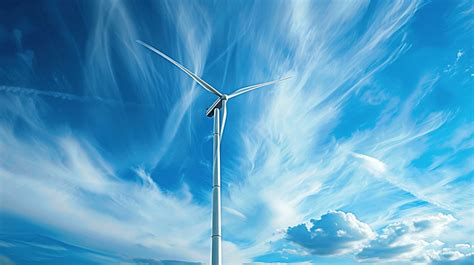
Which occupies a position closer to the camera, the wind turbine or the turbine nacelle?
the wind turbine

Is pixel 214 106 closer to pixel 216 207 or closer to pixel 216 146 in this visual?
pixel 216 146

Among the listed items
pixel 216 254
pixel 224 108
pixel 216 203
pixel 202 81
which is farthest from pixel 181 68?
pixel 216 254

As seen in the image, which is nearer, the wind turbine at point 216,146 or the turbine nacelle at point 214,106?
the wind turbine at point 216,146

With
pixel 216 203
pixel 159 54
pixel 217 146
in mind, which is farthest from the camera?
pixel 159 54

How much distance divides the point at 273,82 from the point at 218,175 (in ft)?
82.1

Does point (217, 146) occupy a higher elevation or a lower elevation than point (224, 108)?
lower

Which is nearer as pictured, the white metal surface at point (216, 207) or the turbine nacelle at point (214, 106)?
the white metal surface at point (216, 207)

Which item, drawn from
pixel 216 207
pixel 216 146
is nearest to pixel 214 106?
pixel 216 146

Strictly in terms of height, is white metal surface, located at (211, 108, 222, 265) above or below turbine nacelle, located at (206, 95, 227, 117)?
below

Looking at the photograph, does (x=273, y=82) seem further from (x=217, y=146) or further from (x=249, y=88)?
(x=217, y=146)

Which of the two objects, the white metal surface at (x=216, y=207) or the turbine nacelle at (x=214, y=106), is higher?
the turbine nacelle at (x=214, y=106)

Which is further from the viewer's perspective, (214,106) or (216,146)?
(214,106)

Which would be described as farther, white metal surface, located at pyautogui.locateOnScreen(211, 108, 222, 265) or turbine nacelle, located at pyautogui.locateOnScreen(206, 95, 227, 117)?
turbine nacelle, located at pyautogui.locateOnScreen(206, 95, 227, 117)

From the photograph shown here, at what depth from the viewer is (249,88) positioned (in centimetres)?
5706
